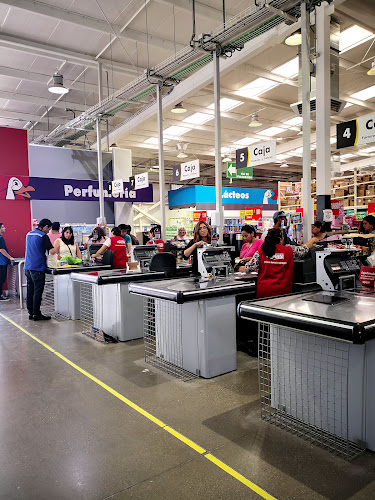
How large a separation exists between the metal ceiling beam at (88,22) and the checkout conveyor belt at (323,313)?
21.2ft

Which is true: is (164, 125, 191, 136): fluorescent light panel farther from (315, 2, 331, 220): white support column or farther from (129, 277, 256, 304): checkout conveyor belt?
(129, 277, 256, 304): checkout conveyor belt

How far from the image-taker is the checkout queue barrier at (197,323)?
12.4ft

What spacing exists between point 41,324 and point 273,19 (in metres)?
5.75

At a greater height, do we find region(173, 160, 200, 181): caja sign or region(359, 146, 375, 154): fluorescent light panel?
region(359, 146, 375, 154): fluorescent light panel

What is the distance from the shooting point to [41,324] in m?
6.52

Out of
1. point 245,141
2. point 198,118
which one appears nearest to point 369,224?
point 198,118

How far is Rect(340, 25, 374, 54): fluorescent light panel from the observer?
6.96 meters

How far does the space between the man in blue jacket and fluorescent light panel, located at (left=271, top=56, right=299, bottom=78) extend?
5.89 meters

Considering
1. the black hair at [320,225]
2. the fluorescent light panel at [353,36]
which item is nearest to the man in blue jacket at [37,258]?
the black hair at [320,225]

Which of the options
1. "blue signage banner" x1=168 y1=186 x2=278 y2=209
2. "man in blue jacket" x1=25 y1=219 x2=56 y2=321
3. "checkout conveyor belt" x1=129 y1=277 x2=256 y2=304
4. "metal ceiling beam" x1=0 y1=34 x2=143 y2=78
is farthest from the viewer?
"blue signage banner" x1=168 y1=186 x2=278 y2=209

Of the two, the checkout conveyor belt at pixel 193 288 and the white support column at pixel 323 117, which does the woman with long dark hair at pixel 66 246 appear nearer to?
the checkout conveyor belt at pixel 193 288

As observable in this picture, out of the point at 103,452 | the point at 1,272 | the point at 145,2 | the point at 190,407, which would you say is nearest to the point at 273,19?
the point at 145,2

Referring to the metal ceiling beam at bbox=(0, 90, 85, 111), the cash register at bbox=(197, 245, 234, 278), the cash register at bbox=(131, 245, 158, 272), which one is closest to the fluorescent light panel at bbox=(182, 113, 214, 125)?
the metal ceiling beam at bbox=(0, 90, 85, 111)

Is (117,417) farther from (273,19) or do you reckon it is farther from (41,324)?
(273,19)
